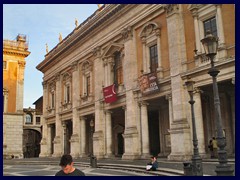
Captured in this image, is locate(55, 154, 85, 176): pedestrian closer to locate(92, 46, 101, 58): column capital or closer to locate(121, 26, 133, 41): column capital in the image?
locate(121, 26, 133, 41): column capital

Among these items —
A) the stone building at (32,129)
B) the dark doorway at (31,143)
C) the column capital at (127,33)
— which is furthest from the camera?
the dark doorway at (31,143)

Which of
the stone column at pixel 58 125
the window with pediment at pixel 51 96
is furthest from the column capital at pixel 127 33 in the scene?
the window with pediment at pixel 51 96

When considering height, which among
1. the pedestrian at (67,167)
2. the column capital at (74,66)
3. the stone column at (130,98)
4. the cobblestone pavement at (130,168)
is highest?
the column capital at (74,66)

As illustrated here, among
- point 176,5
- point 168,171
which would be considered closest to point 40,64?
point 176,5

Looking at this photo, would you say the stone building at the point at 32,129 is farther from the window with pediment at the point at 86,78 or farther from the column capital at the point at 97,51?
the column capital at the point at 97,51

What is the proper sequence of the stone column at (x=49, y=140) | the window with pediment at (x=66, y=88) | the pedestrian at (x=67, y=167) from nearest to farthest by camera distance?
the pedestrian at (x=67, y=167)
the window with pediment at (x=66, y=88)
the stone column at (x=49, y=140)

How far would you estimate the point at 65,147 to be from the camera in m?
34.3

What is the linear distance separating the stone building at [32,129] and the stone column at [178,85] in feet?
135

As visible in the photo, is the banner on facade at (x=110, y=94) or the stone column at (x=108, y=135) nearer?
the banner on facade at (x=110, y=94)

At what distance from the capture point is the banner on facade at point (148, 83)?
2117cm

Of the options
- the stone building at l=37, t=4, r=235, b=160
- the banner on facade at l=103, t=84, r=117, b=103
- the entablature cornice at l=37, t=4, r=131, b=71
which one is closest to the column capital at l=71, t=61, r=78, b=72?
the stone building at l=37, t=4, r=235, b=160

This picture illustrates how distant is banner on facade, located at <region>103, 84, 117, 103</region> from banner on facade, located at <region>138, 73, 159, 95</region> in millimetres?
3571

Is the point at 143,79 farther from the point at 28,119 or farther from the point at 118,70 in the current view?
the point at 28,119

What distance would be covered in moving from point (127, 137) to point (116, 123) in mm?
7337
